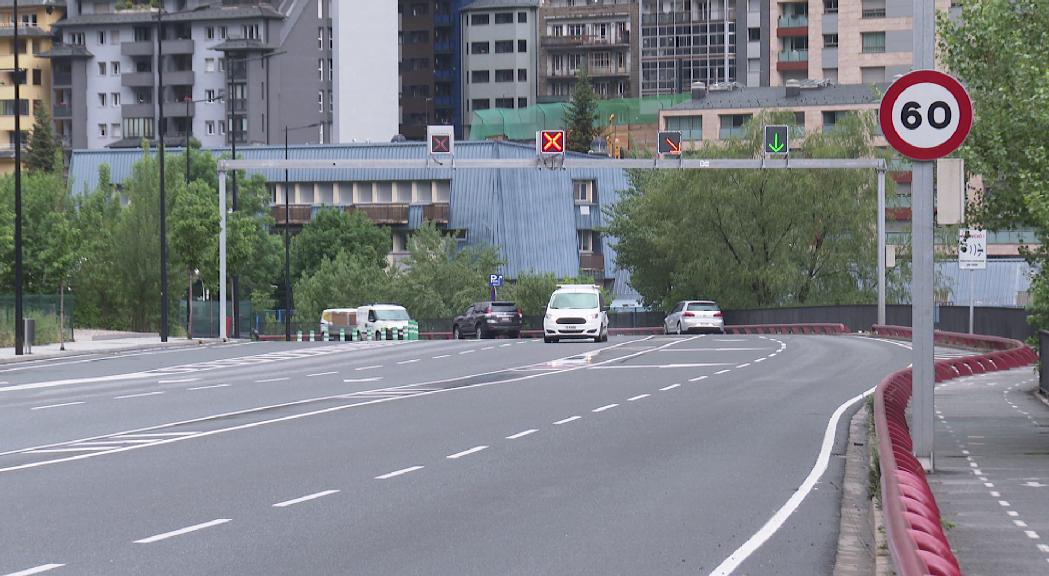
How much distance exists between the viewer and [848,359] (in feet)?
138

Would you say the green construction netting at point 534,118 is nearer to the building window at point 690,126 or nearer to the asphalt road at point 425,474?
the building window at point 690,126

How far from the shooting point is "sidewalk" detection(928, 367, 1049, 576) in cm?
1175

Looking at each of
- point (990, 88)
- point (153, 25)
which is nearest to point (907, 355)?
point (990, 88)

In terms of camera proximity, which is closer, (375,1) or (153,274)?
(153,274)

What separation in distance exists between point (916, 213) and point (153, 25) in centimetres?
14330

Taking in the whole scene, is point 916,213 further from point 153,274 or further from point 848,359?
point 153,274

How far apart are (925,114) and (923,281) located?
1620 millimetres

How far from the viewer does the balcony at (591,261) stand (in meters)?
123

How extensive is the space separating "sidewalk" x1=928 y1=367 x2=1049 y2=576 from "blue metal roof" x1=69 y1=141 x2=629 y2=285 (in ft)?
296

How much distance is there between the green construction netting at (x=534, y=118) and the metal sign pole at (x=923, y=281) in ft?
402

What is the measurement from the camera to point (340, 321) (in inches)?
3408

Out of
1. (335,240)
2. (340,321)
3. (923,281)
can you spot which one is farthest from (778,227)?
(923,281)

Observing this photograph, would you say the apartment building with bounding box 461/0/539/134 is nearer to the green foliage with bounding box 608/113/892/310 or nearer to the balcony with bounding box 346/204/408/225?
the balcony with bounding box 346/204/408/225

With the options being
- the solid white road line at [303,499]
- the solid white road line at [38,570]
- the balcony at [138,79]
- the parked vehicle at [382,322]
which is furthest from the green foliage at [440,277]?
the solid white road line at [38,570]
